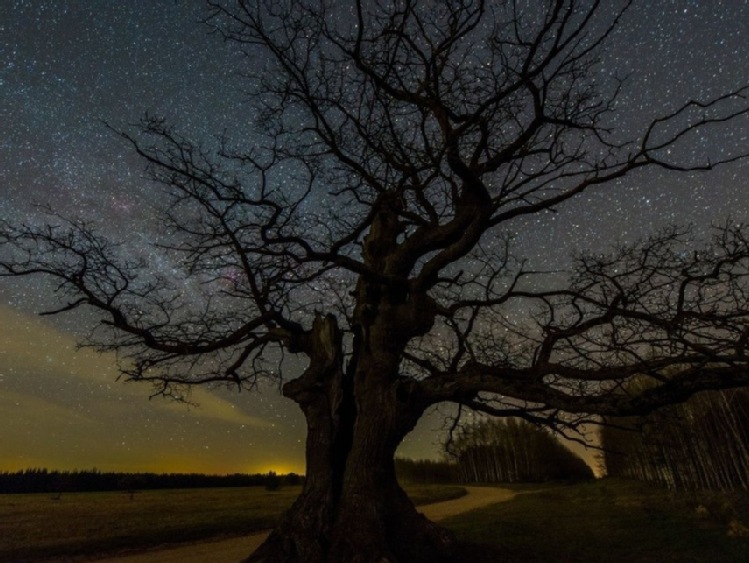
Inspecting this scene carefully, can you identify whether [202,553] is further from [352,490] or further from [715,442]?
[715,442]

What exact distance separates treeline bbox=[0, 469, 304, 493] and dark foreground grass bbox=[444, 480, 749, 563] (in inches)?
1256

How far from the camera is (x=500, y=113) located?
8469mm

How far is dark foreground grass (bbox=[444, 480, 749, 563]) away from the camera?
9.08 meters

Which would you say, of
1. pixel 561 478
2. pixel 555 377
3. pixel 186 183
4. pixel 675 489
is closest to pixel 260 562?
pixel 555 377

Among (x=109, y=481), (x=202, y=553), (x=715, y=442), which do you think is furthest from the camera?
(x=109, y=481)

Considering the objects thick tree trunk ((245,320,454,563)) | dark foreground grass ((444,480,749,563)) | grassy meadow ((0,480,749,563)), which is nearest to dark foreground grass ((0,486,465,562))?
grassy meadow ((0,480,749,563))

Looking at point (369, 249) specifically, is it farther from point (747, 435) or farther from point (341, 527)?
point (747, 435)

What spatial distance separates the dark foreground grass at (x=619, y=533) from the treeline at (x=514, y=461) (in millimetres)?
34301

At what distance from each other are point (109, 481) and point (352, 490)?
145 feet

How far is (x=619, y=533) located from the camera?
487 inches

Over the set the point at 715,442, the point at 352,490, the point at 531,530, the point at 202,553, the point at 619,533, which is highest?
the point at 715,442

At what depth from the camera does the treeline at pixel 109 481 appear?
35469 millimetres

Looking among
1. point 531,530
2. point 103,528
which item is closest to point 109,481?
point 103,528

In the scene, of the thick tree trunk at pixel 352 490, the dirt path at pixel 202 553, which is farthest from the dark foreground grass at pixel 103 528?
the thick tree trunk at pixel 352 490
